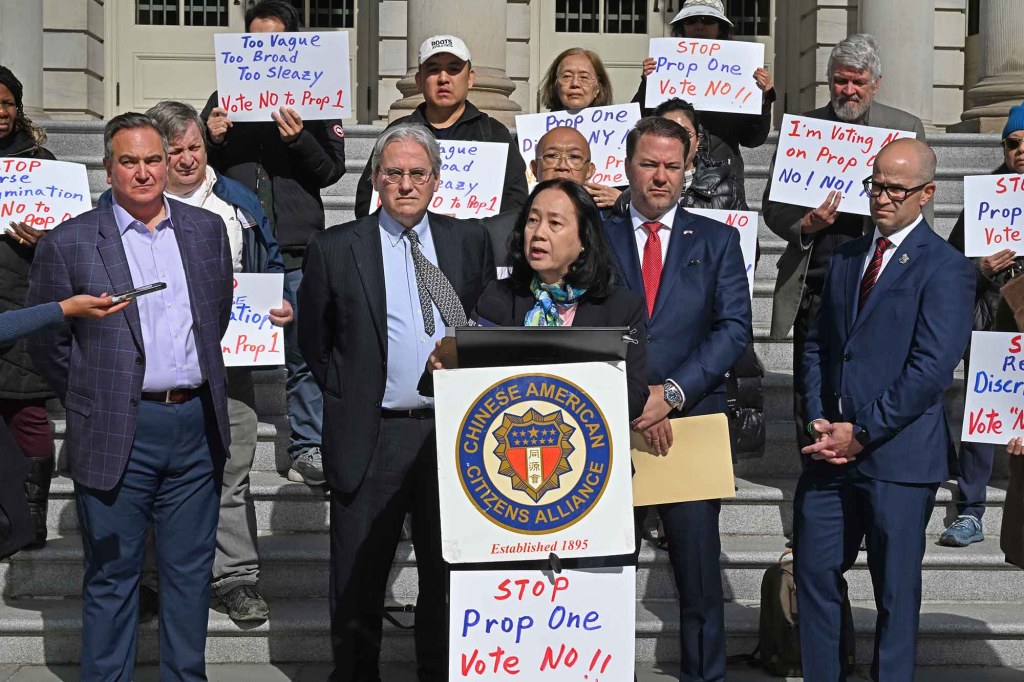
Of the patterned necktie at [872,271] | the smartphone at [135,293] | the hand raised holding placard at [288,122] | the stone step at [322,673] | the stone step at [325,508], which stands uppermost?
the hand raised holding placard at [288,122]

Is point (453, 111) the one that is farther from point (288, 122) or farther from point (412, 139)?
point (412, 139)

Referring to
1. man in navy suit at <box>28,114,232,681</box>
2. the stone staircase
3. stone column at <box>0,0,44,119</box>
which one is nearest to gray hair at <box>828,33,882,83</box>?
the stone staircase

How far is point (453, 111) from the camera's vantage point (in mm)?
6672

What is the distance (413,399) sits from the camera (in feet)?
16.8

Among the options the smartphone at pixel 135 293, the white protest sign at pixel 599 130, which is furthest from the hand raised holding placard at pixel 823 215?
the smartphone at pixel 135 293

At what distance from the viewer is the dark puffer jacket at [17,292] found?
6.31 m

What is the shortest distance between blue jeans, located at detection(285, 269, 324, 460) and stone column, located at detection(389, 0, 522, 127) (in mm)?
3479

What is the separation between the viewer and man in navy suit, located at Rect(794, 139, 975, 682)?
4.94m

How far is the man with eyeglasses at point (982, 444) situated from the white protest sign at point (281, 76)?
9.98 feet

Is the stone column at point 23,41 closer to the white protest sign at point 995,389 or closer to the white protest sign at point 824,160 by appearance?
the white protest sign at point 824,160

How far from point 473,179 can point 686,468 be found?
2091 mm

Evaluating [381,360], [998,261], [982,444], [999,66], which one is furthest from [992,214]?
[999,66]

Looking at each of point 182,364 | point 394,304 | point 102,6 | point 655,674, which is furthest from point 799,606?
point 102,6

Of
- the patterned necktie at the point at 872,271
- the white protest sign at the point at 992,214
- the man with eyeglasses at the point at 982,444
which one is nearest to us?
the patterned necktie at the point at 872,271
